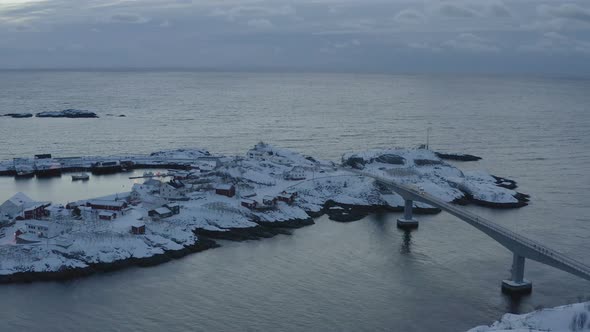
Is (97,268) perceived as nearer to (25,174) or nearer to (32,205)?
(32,205)

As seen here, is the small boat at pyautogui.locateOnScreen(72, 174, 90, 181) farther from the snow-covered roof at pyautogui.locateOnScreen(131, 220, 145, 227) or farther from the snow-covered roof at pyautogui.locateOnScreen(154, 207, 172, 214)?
the snow-covered roof at pyautogui.locateOnScreen(131, 220, 145, 227)

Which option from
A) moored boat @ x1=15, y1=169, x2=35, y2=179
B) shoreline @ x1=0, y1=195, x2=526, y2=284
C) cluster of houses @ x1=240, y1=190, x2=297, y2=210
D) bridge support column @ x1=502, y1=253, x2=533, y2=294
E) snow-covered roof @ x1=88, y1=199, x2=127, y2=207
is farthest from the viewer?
moored boat @ x1=15, y1=169, x2=35, y2=179

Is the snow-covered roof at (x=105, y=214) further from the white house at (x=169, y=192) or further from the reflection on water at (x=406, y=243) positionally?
the reflection on water at (x=406, y=243)

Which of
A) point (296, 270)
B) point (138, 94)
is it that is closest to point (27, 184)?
point (296, 270)

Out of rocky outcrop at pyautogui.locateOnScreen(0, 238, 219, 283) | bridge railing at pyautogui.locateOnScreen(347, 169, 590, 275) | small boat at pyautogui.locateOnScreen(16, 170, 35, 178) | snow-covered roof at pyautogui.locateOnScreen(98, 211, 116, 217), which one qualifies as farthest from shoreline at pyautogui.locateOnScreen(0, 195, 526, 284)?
small boat at pyautogui.locateOnScreen(16, 170, 35, 178)

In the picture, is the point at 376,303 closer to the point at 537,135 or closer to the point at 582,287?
the point at 582,287

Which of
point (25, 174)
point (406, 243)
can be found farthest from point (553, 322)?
point (25, 174)
